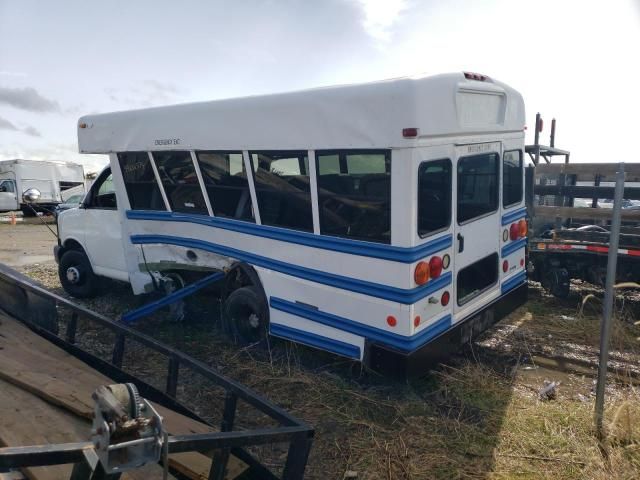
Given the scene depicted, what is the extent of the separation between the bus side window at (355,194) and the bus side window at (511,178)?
5.97 feet

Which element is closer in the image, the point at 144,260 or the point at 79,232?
the point at 144,260

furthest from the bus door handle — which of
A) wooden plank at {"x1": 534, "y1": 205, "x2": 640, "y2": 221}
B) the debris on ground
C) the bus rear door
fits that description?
wooden plank at {"x1": 534, "y1": 205, "x2": 640, "y2": 221}

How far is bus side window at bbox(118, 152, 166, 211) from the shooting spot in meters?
6.21

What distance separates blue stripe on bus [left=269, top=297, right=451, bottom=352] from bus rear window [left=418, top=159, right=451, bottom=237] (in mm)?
849

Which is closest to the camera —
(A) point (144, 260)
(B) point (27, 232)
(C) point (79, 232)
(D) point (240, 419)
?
(D) point (240, 419)

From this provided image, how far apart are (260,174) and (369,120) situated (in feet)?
4.68

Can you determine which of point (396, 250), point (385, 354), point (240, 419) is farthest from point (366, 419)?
point (396, 250)

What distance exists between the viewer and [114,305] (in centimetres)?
752

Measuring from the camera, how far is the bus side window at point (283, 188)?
4.66 meters

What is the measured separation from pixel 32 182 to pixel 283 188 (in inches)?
909

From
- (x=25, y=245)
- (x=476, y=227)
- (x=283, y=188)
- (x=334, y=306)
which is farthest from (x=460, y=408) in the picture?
(x=25, y=245)

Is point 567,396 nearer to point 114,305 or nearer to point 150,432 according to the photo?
point 150,432

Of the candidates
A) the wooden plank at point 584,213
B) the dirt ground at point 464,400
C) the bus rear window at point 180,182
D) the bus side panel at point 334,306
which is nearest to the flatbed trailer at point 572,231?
the wooden plank at point 584,213

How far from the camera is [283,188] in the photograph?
4871 mm
